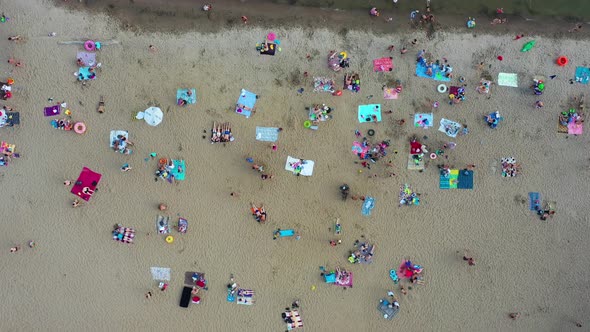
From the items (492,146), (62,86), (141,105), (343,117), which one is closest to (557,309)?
(492,146)

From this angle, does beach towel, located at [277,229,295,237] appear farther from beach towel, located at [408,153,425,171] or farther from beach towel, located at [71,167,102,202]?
beach towel, located at [71,167,102,202]

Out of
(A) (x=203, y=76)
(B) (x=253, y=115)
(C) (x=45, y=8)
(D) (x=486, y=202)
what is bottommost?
(D) (x=486, y=202)

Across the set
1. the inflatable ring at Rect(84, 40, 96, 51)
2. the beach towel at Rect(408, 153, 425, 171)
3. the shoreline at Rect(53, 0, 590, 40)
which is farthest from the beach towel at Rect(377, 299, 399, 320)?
the inflatable ring at Rect(84, 40, 96, 51)

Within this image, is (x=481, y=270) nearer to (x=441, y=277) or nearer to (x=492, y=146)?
(x=441, y=277)

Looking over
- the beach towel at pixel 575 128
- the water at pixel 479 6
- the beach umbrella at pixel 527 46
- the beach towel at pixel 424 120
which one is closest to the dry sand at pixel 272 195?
the beach umbrella at pixel 527 46

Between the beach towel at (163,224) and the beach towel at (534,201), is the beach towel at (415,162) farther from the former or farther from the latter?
the beach towel at (163,224)

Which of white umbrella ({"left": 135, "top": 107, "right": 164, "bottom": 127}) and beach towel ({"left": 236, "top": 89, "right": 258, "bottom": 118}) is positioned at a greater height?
beach towel ({"left": 236, "top": 89, "right": 258, "bottom": 118})
